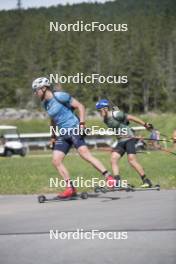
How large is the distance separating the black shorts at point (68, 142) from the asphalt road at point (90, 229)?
0.49 meters

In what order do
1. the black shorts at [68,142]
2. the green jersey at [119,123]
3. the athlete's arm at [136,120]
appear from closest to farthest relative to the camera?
the black shorts at [68,142] < the green jersey at [119,123] < the athlete's arm at [136,120]

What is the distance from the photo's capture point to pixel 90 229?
405 centimetres

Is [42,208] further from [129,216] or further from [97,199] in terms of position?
[129,216]

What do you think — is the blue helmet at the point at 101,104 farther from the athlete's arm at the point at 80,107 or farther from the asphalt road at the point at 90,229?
the asphalt road at the point at 90,229

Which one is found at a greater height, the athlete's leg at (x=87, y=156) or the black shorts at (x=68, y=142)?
the black shorts at (x=68, y=142)

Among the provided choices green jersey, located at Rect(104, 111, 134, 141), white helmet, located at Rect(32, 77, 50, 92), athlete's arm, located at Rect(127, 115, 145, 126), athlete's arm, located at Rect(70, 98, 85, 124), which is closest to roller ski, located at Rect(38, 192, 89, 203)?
green jersey, located at Rect(104, 111, 134, 141)

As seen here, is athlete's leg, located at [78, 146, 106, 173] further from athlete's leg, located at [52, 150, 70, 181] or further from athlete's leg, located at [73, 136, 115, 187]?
athlete's leg, located at [52, 150, 70, 181]

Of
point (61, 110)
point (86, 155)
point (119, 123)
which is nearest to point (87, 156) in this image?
point (86, 155)

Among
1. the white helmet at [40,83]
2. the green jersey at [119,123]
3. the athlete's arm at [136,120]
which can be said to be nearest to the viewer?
the white helmet at [40,83]

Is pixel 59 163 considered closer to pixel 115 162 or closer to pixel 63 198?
pixel 63 198

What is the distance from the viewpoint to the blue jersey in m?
5.88

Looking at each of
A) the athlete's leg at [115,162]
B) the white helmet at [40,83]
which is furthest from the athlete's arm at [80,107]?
the athlete's leg at [115,162]

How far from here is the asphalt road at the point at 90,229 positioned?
339 centimetres

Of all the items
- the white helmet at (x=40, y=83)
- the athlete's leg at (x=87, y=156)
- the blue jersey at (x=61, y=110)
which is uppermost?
the white helmet at (x=40, y=83)
